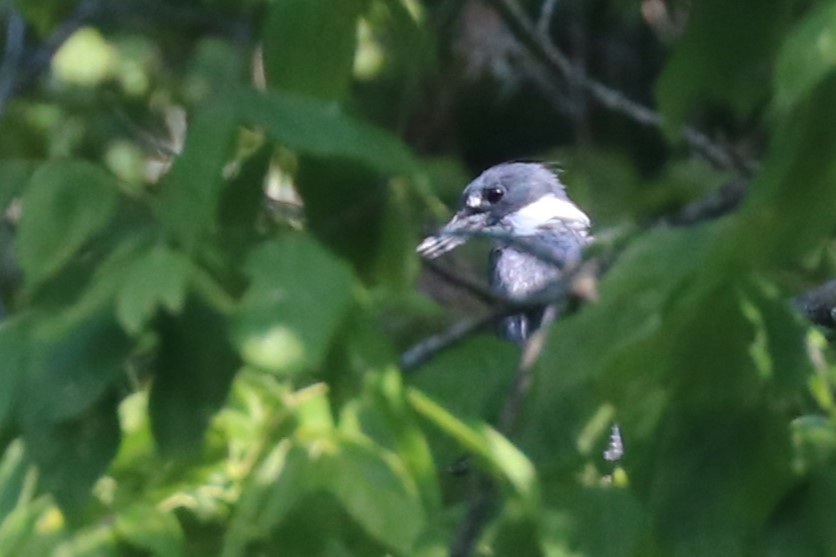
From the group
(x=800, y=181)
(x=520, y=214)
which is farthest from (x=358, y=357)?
(x=520, y=214)

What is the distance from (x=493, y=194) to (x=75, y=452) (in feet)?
8.94

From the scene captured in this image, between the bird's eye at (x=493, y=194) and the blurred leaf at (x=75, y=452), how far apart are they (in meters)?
2.70

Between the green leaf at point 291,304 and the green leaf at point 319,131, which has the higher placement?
the green leaf at point 319,131

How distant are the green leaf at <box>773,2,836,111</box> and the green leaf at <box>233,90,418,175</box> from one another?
228mm

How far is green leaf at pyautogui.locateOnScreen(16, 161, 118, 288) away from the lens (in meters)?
0.75

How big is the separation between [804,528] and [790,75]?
27 centimetres

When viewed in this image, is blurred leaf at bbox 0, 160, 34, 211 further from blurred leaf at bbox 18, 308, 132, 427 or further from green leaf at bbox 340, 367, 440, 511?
green leaf at bbox 340, 367, 440, 511

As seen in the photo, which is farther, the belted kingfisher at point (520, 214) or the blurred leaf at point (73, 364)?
the belted kingfisher at point (520, 214)

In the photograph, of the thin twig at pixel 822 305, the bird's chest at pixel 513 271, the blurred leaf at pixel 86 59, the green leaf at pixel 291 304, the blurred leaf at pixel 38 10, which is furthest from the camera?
the blurred leaf at pixel 86 59

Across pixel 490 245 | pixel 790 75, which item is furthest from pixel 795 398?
pixel 490 245

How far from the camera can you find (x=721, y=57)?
818 millimetres

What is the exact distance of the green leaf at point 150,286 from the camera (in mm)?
688

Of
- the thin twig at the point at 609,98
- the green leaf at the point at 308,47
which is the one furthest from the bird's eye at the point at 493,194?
the green leaf at the point at 308,47

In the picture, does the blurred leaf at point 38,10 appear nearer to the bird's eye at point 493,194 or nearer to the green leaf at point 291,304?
the green leaf at point 291,304
